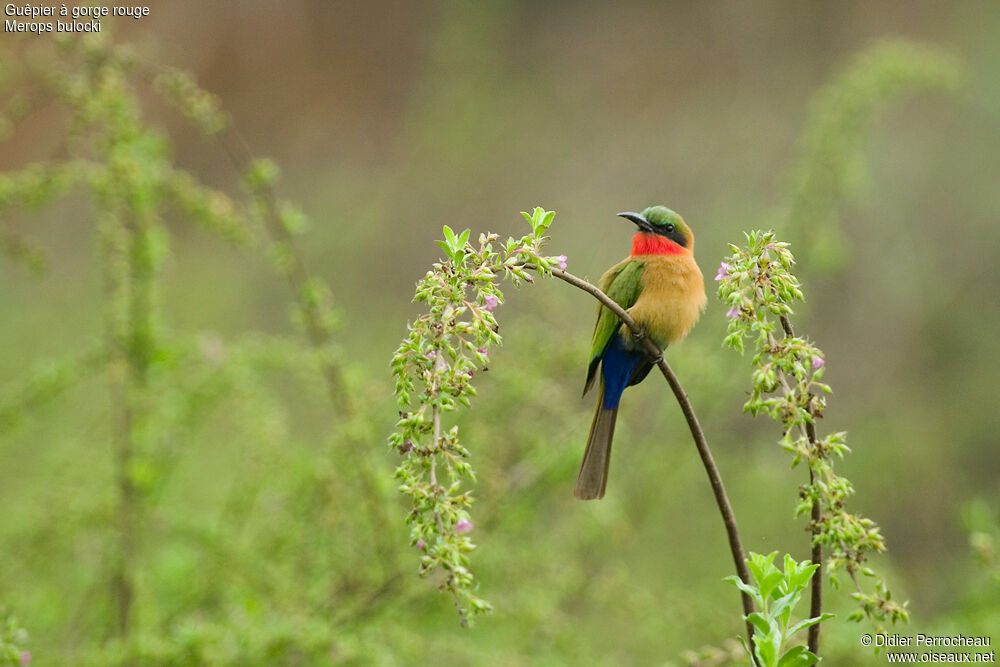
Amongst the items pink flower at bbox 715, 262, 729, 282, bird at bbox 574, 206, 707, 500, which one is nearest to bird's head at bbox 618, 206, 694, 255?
bird at bbox 574, 206, 707, 500

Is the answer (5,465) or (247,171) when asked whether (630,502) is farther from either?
(5,465)

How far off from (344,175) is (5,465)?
6940mm

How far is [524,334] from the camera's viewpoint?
3.21 metres

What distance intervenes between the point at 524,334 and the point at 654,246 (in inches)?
37.6

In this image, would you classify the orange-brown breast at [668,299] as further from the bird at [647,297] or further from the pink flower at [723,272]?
the pink flower at [723,272]

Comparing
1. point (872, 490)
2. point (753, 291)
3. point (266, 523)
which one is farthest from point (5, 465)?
point (872, 490)

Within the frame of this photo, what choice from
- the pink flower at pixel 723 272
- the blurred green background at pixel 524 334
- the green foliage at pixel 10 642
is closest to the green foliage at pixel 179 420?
the blurred green background at pixel 524 334

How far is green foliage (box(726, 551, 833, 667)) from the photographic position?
3.86 ft

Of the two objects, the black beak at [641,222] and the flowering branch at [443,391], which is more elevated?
the black beak at [641,222]

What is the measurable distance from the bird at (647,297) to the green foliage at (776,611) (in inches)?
29.3

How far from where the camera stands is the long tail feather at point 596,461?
1.76 m

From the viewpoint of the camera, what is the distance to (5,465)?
4.21 m

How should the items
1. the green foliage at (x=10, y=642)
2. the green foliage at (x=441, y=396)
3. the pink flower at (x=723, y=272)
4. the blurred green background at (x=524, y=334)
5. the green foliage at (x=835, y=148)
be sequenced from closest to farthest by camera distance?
the green foliage at (x=441, y=396) < the pink flower at (x=723, y=272) < the green foliage at (x=10, y=642) < the blurred green background at (x=524, y=334) < the green foliage at (x=835, y=148)

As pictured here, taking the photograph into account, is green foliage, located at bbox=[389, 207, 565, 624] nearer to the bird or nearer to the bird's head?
the bird
